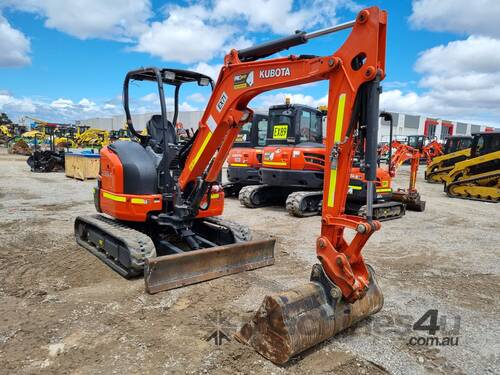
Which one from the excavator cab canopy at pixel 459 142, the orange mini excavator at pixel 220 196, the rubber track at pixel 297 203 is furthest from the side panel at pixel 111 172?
the excavator cab canopy at pixel 459 142

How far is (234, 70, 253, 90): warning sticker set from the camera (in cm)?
414

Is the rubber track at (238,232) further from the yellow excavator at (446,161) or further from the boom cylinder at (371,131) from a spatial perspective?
the yellow excavator at (446,161)

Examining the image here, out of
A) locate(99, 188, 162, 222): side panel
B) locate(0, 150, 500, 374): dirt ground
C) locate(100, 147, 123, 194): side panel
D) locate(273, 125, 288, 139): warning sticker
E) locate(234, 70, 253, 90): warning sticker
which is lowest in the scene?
locate(0, 150, 500, 374): dirt ground

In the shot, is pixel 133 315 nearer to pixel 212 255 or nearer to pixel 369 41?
pixel 212 255

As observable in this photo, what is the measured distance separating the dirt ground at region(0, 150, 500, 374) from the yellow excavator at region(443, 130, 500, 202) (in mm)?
7211

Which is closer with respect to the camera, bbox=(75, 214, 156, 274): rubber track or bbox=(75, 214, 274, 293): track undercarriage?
bbox=(75, 214, 274, 293): track undercarriage

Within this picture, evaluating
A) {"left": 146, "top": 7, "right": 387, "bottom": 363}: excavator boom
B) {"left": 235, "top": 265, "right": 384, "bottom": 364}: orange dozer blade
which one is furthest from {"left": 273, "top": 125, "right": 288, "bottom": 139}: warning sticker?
{"left": 235, "top": 265, "right": 384, "bottom": 364}: orange dozer blade

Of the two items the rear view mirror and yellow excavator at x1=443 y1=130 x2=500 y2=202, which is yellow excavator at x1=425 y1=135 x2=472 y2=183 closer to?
yellow excavator at x1=443 y1=130 x2=500 y2=202

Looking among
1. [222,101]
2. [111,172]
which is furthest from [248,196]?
[222,101]

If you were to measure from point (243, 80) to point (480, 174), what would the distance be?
485 inches

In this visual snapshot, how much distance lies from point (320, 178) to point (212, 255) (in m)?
4.88

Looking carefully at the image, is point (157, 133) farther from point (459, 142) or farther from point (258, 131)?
point (459, 142)

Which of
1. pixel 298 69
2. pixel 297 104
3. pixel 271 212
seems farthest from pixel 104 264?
pixel 297 104

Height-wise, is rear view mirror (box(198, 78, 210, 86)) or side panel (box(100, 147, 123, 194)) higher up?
rear view mirror (box(198, 78, 210, 86))
